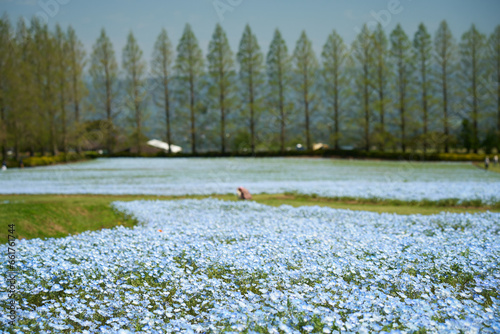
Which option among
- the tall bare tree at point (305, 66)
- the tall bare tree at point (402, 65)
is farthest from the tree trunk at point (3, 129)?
the tall bare tree at point (402, 65)

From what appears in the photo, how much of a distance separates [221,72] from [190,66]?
5671 millimetres

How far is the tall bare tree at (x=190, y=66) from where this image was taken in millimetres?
66250

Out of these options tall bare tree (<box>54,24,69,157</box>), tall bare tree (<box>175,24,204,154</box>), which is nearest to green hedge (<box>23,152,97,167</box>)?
tall bare tree (<box>54,24,69,157</box>)

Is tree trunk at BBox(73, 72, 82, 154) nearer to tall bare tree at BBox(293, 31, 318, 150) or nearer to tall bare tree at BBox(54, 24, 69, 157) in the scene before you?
tall bare tree at BBox(54, 24, 69, 157)

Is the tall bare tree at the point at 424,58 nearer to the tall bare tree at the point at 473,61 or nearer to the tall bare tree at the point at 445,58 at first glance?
the tall bare tree at the point at 445,58

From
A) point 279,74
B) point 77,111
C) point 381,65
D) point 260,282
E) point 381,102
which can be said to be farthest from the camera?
point 279,74

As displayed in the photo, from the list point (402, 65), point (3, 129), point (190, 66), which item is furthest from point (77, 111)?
point (402, 65)

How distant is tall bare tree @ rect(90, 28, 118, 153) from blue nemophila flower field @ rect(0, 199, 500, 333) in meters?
62.3

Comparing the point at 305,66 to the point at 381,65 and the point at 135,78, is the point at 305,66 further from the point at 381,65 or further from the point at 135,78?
the point at 135,78

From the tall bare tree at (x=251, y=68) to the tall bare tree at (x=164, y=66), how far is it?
40.4 feet

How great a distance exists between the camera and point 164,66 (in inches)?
2685

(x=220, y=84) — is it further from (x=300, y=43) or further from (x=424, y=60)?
(x=424, y=60)

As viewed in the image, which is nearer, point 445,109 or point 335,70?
point 445,109

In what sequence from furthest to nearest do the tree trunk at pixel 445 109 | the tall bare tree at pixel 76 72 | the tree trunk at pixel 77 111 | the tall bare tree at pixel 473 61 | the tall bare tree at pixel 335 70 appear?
the tall bare tree at pixel 335 70
the tall bare tree at pixel 76 72
the tall bare tree at pixel 473 61
the tree trunk at pixel 445 109
the tree trunk at pixel 77 111
